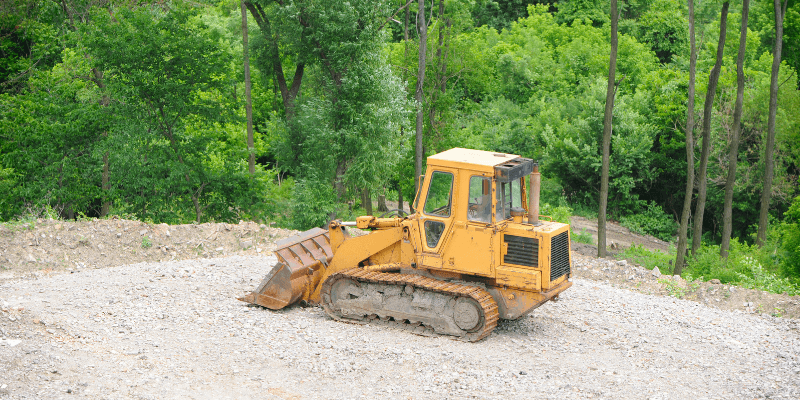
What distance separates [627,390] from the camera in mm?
8281

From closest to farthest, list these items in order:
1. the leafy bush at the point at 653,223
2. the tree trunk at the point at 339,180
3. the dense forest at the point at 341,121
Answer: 1. the dense forest at the point at 341,121
2. the tree trunk at the point at 339,180
3. the leafy bush at the point at 653,223

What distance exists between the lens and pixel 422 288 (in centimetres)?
984

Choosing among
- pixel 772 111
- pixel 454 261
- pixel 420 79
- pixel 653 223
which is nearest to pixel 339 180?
pixel 420 79

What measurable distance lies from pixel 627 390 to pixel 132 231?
38.3 ft

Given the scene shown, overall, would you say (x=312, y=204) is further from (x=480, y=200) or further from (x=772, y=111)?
(x=772, y=111)

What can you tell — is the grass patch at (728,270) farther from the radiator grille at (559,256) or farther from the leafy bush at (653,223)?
the leafy bush at (653,223)

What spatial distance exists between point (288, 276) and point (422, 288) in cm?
223

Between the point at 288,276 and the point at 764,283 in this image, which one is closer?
the point at 288,276

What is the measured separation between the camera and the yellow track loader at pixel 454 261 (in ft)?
31.5

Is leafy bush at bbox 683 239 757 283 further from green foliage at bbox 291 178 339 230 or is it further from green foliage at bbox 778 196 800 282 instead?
green foliage at bbox 291 178 339 230

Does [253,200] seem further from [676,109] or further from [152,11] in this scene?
[676,109]

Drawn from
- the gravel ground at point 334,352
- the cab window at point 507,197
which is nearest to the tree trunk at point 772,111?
the gravel ground at point 334,352

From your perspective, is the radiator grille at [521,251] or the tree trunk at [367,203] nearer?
the radiator grille at [521,251]

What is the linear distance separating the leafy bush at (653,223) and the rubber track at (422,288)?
24.0 meters
